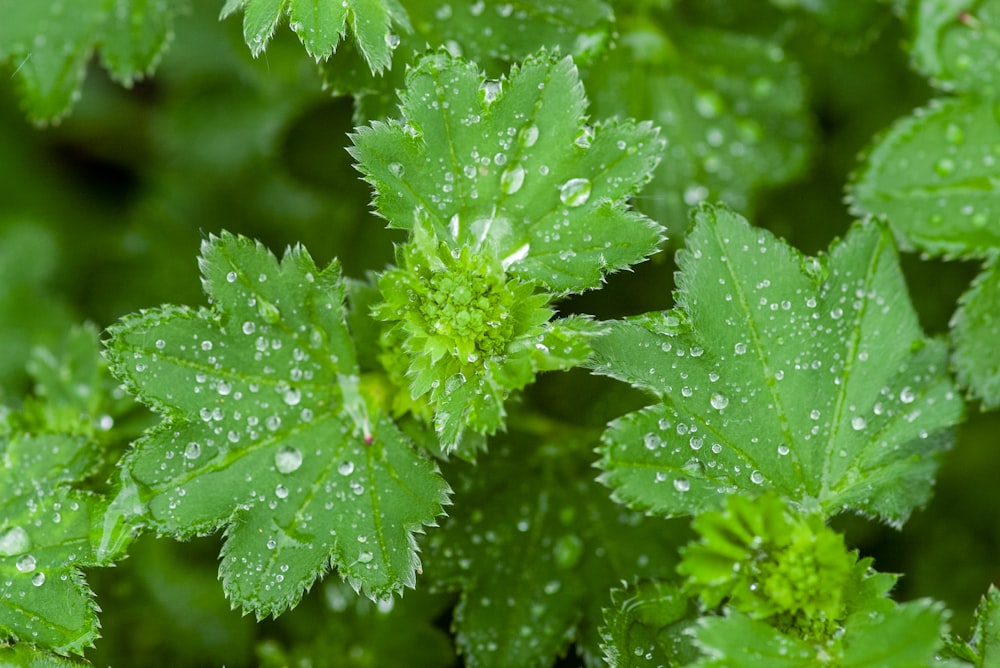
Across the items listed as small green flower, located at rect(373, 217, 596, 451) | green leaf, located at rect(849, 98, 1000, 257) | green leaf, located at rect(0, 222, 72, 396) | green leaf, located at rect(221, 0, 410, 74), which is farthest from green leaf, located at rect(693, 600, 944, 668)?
green leaf, located at rect(0, 222, 72, 396)

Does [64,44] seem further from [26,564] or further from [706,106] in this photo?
[706,106]

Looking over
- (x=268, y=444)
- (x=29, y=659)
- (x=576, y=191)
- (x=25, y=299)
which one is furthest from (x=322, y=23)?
(x=25, y=299)

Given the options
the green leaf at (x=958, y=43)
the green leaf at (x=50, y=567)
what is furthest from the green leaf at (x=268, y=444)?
the green leaf at (x=958, y=43)

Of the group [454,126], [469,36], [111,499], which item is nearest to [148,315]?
[111,499]

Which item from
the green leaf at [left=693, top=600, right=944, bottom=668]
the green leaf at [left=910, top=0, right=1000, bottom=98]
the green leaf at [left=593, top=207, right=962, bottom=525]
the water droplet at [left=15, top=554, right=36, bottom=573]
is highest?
the green leaf at [left=910, top=0, right=1000, bottom=98]

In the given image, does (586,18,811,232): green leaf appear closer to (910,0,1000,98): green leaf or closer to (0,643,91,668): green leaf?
(910,0,1000,98): green leaf

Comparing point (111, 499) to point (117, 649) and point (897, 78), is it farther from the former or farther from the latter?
point (897, 78)
